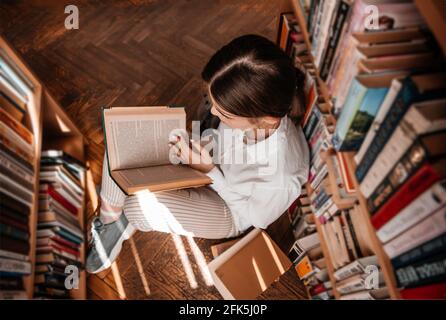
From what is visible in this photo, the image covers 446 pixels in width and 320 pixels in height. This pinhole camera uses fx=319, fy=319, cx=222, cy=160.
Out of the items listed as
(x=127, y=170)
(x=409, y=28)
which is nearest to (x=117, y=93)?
(x=127, y=170)

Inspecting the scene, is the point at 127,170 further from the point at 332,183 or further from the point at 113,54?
the point at 113,54

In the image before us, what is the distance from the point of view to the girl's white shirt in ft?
3.35

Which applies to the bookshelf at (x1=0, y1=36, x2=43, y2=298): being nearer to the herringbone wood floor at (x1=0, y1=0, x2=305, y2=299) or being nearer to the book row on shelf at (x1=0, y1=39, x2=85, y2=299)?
the book row on shelf at (x1=0, y1=39, x2=85, y2=299)

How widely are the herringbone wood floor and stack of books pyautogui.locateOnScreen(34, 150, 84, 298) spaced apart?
225 millimetres

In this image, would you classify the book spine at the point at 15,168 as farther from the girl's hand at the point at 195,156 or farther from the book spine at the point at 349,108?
the book spine at the point at 349,108

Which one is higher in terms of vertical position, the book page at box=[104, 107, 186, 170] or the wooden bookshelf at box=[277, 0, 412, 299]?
the book page at box=[104, 107, 186, 170]

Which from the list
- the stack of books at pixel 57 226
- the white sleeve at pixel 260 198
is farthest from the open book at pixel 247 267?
the stack of books at pixel 57 226

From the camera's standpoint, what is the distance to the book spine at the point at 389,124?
0.55 metres

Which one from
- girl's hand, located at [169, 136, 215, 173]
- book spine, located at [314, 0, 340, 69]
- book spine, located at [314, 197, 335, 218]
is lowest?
book spine, located at [314, 197, 335, 218]

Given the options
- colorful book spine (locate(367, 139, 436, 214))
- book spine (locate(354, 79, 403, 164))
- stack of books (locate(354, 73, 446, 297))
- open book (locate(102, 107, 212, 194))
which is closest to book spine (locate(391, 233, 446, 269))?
stack of books (locate(354, 73, 446, 297))

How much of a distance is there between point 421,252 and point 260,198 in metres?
0.53

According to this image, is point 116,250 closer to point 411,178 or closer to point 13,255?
point 13,255
